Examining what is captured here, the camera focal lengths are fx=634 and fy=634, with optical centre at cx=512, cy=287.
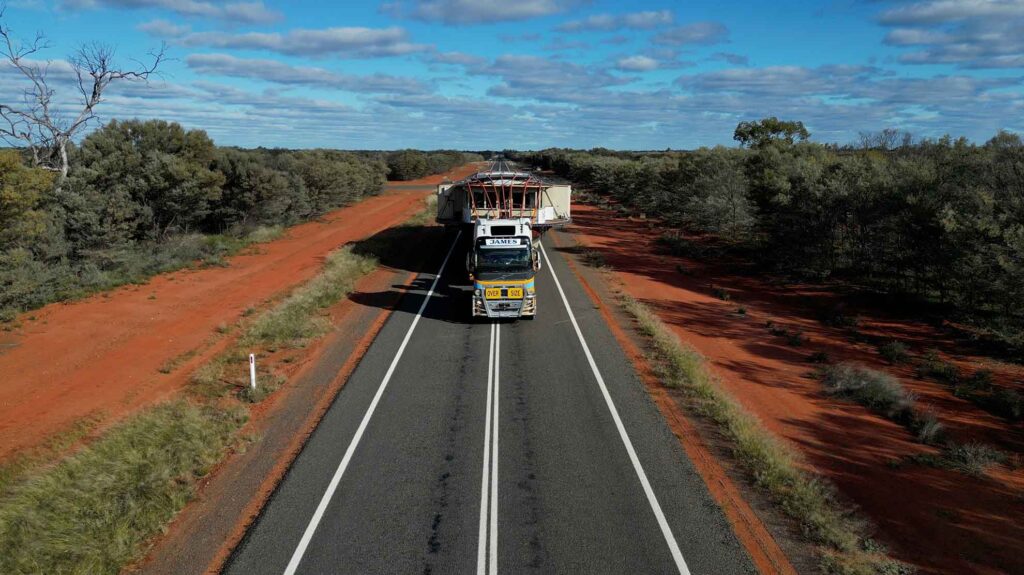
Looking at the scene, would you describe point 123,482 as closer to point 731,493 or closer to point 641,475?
point 641,475

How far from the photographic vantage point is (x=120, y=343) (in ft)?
62.7

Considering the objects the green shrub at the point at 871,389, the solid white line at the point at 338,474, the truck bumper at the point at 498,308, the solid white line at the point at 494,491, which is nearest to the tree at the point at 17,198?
the solid white line at the point at 338,474

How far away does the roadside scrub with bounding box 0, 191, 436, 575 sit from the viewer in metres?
8.30

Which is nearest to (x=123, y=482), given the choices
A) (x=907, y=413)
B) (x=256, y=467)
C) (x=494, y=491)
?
(x=256, y=467)

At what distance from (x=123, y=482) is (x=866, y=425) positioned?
1414 cm

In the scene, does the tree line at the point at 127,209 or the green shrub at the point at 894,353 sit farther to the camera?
the tree line at the point at 127,209

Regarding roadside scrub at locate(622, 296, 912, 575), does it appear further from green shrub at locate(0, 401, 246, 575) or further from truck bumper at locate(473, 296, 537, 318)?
green shrub at locate(0, 401, 246, 575)

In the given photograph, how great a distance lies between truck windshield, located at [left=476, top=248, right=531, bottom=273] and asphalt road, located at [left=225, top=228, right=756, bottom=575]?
3429mm

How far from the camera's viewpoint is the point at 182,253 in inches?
1239

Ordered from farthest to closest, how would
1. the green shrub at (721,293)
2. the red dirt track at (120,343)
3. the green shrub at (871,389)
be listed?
the green shrub at (721,293), the red dirt track at (120,343), the green shrub at (871,389)

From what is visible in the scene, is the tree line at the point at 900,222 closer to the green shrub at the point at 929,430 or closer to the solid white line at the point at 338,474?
the green shrub at the point at 929,430

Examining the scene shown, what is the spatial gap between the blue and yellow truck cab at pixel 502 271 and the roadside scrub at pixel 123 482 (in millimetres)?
6372

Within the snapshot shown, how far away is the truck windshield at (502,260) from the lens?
63.0 feet

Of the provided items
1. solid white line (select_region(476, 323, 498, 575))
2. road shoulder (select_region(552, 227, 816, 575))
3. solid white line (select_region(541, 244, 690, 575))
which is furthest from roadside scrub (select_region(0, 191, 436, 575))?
road shoulder (select_region(552, 227, 816, 575))
